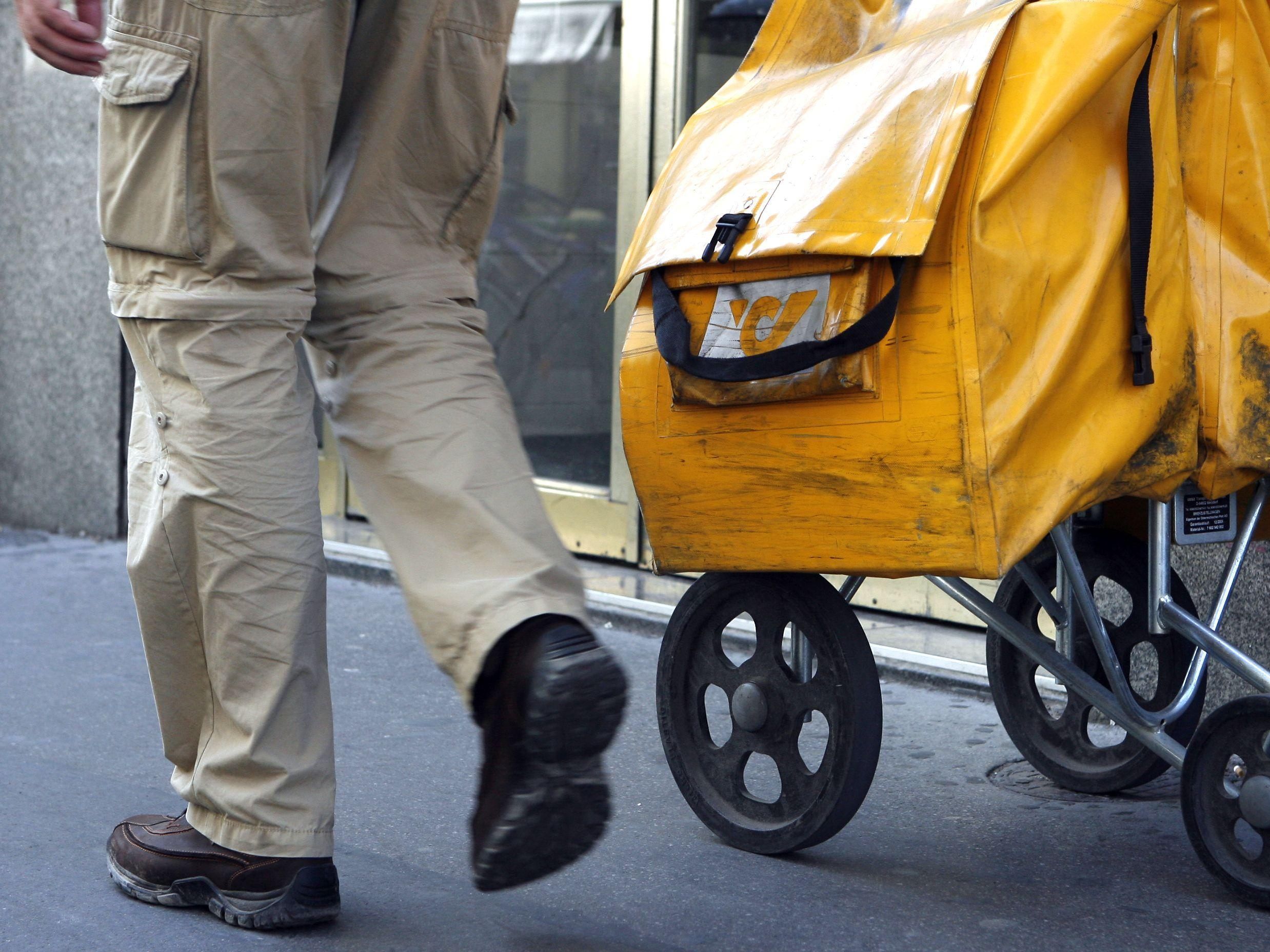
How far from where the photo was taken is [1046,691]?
3061mm

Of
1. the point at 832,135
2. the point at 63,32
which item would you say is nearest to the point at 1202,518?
the point at 832,135

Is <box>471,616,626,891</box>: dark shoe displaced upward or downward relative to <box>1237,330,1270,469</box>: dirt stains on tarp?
downward

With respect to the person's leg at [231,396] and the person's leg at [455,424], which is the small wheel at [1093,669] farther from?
the person's leg at [231,396]

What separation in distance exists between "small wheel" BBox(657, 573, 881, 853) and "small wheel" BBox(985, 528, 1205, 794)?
53 cm

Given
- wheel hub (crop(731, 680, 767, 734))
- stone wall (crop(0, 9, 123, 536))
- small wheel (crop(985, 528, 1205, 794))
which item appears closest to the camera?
wheel hub (crop(731, 680, 767, 734))

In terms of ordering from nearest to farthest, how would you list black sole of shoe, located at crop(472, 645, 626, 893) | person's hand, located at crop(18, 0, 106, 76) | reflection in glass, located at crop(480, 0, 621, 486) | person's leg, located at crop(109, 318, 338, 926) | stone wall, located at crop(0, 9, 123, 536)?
black sole of shoe, located at crop(472, 645, 626, 893) → person's hand, located at crop(18, 0, 106, 76) → person's leg, located at crop(109, 318, 338, 926) → reflection in glass, located at crop(480, 0, 621, 486) → stone wall, located at crop(0, 9, 123, 536)

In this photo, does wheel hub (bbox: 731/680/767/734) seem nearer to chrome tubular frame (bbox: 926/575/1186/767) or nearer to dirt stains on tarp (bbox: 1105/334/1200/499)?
chrome tubular frame (bbox: 926/575/1186/767)

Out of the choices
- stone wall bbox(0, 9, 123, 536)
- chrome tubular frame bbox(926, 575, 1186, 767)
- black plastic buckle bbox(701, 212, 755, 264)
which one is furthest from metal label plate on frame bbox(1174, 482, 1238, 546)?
stone wall bbox(0, 9, 123, 536)

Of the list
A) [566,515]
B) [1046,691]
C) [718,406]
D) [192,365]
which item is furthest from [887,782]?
[566,515]

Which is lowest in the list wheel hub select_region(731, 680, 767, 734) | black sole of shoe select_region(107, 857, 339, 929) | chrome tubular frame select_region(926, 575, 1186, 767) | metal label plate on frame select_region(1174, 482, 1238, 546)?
black sole of shoe select_region(107, 857, 339, 929)

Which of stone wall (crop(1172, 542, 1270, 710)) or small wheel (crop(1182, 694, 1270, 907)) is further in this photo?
stone wall (crop(1172, 542, 1270, 710))

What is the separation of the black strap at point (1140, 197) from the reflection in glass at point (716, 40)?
2.66m

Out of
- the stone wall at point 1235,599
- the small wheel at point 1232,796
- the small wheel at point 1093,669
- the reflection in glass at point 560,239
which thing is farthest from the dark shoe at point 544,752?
the reflection in glass at point 560,239

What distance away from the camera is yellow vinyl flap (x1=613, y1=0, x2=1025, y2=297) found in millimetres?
1971
